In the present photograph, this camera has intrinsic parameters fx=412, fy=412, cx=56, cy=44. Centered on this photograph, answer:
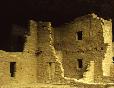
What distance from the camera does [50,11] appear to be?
88.0ft

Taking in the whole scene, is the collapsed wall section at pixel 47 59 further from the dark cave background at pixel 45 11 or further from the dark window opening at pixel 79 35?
the dark window opening at pixel 79 35

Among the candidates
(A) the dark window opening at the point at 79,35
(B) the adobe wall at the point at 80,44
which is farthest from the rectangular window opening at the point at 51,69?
(A) the dark window opening at the point at 79,35

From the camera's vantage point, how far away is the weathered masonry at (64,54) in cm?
2405

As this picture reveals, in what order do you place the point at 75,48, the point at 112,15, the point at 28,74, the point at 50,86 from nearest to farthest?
1. the point at 50,86
2. the point at 28,74
3. the point at 75,48
4. the point at 112,15

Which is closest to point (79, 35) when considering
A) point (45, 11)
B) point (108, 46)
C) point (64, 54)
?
point (64, 54)

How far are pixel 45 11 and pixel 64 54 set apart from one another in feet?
10.1

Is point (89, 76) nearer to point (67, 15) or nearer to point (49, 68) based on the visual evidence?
point (49, 68)

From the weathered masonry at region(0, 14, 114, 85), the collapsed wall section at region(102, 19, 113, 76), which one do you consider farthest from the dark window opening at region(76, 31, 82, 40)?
the collapsed wall section at region(102, 19, 113, 76)

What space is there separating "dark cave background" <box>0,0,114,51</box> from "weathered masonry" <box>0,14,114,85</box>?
1.01 meters

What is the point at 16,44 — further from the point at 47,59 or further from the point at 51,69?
the point at 51,69

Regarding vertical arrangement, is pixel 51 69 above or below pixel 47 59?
below

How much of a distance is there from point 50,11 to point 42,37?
2444mm

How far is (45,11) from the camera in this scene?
26.8 metres

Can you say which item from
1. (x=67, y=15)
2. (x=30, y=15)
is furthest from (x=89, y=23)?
(x=30, y=15)
